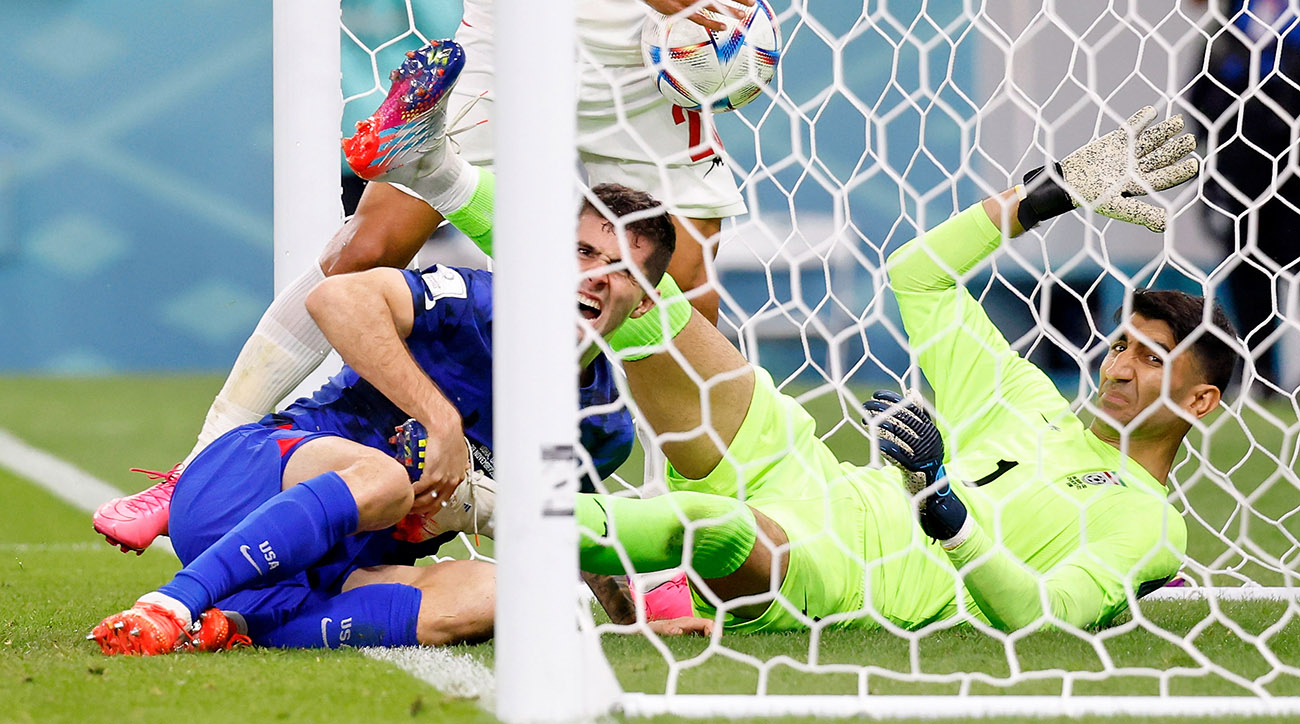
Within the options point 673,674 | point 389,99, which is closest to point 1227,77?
point 389,99

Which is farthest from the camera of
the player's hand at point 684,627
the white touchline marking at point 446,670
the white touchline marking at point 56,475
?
the white touchline marking at point 56,475

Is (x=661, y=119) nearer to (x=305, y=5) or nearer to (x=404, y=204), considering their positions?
(x=404, y=204)

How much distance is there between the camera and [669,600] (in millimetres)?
2125

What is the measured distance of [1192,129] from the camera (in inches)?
218

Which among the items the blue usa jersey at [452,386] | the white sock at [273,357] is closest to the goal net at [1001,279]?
the blue usa jersey at [452,386]

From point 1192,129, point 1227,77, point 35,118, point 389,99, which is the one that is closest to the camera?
point 389,99

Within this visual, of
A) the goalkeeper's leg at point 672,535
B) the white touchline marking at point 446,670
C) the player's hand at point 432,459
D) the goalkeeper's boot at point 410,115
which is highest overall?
the goalkeeper's boot at point 410,115

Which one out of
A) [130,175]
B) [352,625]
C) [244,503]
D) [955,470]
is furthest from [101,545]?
[130,175]

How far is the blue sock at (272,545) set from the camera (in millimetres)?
1747

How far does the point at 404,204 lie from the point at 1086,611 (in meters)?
1.25

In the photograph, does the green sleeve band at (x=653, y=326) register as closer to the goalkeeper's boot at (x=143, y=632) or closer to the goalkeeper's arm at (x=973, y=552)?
the goalkeeper's arm at (x=973, y=552)

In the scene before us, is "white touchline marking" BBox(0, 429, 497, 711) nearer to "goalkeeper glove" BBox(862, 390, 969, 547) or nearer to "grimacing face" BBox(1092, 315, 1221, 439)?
"goalkeeper glove" BBox(862, 390, 969, 547)

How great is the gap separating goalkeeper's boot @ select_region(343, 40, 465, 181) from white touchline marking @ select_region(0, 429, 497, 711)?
2.18 ft

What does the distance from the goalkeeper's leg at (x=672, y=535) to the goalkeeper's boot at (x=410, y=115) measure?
0.55 meters
